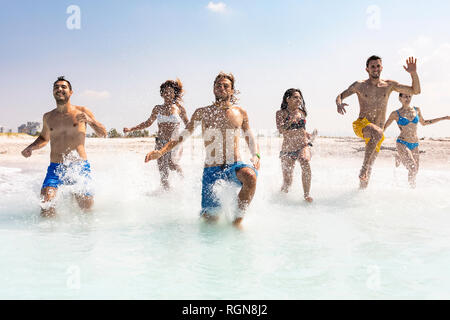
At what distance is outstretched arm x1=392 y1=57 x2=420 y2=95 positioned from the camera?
6359mm

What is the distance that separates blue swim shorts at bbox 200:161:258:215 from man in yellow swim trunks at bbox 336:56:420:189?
10.2ft

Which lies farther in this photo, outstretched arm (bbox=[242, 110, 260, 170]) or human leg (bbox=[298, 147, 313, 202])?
human leg (bbox=[298, 147, 313, 202])

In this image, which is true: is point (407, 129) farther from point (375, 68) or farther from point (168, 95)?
point (168, 95)

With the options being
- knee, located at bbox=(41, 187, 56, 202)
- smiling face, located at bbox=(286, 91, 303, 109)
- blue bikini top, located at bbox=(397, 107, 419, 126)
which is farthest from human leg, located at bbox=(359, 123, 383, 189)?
knee, located at bbox=(41, 187, 56, 202)

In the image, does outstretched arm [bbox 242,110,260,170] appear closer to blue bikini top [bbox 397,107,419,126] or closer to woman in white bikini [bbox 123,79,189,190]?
woman in white bikini [bbox 123,79,189,190]

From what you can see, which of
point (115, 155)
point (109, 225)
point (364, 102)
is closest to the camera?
point (109, 225)

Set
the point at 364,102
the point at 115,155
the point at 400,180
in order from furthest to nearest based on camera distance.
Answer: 1. the point at 115,155
2. the point at 400,180
3. the point at 364,102

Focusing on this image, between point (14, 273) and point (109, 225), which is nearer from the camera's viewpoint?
point (14, 273)

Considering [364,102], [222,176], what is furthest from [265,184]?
[222,176]

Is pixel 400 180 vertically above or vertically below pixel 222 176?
below

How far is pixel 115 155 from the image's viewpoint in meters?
14.8
